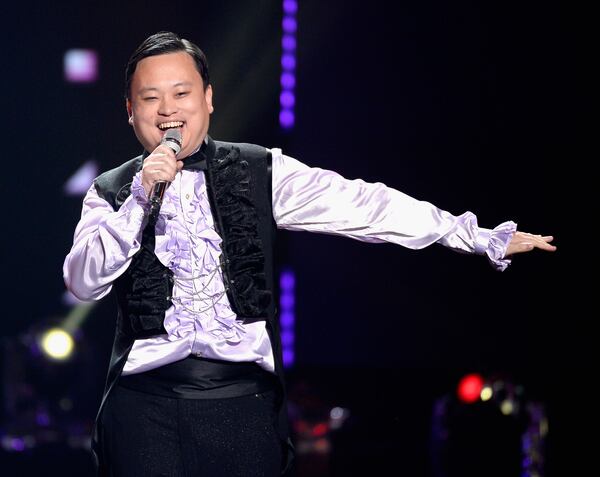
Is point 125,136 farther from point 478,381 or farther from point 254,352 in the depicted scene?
point 254,352

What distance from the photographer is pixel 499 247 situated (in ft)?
7.27

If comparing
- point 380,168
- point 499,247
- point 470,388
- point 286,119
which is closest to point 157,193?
point 499,247

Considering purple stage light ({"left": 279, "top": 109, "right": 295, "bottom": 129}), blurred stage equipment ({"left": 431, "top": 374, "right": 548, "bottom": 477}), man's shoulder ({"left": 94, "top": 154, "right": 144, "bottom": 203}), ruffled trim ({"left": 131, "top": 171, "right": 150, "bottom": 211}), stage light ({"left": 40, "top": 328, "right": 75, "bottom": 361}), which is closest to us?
ruffled trim ({"left": 131, "top": 171, "right": 150, "bottom": 211})

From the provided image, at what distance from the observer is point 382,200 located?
224cm

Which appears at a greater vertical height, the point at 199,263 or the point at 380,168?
the point at 380,168

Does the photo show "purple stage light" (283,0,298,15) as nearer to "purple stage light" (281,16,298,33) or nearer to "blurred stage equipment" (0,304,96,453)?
"purple stage light" (281,16,298,33)

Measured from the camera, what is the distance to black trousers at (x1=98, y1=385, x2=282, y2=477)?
1988mm

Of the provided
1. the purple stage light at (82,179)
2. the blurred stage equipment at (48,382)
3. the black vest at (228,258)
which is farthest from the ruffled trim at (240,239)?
the blurred stage equipment at (48,382)

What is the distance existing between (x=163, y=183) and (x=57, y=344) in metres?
2.33

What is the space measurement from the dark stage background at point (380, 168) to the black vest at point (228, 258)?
5.38 ft

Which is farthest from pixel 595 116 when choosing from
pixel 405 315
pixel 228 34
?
pixel 228 34

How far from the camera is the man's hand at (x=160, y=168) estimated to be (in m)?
1.82

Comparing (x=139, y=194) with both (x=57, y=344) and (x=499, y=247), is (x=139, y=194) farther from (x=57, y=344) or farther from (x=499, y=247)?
(x=57, y=344)

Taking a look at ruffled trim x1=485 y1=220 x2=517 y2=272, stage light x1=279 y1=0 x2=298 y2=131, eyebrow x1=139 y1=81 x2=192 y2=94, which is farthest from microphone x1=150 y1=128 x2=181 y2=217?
stage light x1=279 y1=0 x2=298 y2=131
